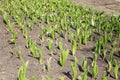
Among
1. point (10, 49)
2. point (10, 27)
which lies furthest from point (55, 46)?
point (10, 27)

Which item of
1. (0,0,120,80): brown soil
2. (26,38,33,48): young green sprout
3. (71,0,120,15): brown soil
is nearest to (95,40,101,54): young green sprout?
(0,0,120,80): brown soil

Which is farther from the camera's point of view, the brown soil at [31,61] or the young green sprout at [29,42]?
the young green sprout at [29,42]

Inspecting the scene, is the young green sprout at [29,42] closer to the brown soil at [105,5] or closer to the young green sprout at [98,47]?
the young green sprout at [98,47]

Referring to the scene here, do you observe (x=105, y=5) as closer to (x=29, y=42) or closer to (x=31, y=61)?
(x=29, y=42)

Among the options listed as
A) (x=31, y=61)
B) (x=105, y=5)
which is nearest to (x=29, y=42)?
(x=31, y=61)

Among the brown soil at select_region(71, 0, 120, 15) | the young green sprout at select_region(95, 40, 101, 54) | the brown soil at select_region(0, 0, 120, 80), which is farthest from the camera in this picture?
the brown soil at select_region(71, 0, 120, 15)

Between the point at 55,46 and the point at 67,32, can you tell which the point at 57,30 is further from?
the point at 55,46

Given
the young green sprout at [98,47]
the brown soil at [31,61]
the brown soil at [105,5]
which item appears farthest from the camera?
the brown soil at [105,5]

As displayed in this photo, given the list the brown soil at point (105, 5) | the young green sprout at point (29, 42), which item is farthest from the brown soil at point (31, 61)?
the brown soil at point (105, 5)

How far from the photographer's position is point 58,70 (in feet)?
13.0

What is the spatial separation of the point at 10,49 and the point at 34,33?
1161 millimetres

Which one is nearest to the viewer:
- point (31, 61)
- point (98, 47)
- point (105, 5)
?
point (31, 61)

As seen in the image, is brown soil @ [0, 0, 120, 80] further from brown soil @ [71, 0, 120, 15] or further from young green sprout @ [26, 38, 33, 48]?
brown soil @ [71, 0, 120, 15]

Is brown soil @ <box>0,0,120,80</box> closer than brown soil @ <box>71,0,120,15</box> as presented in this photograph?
Yes
